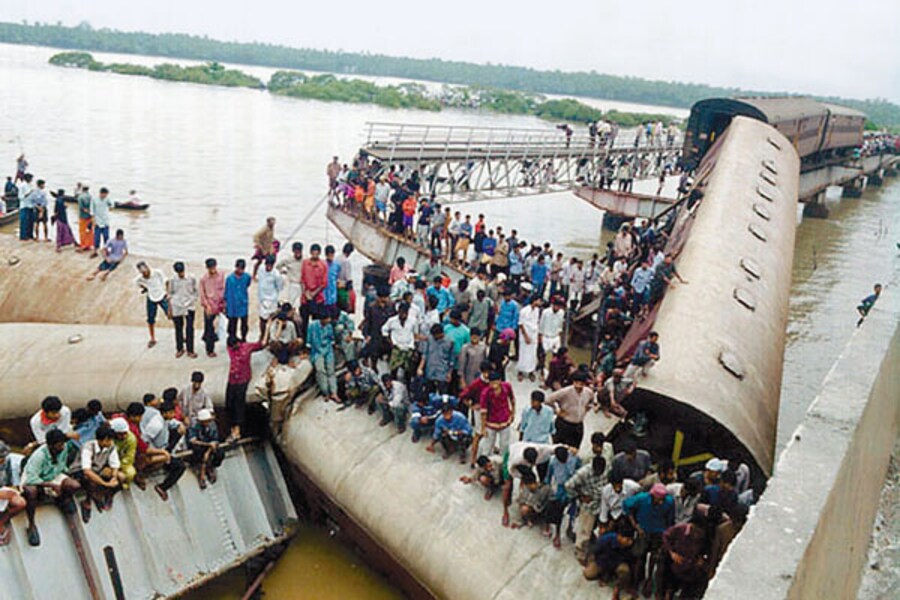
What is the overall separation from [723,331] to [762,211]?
19.8 ft

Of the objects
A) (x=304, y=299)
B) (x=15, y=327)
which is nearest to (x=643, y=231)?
(x=304, y=299)

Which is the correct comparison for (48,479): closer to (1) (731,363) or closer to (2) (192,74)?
(1) (731,363)

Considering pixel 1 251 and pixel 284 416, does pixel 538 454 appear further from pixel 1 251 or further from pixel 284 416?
pixel 1 251

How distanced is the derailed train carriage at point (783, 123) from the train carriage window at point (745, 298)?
1405cm

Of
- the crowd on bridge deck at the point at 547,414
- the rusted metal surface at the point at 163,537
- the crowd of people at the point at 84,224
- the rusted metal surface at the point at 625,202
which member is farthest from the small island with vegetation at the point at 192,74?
the rusted metal surface at the point at 163,537

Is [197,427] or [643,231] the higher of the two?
[643,231]

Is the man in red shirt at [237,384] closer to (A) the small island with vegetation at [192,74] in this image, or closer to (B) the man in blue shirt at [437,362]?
(B) the man in blue shirt at [437,362]

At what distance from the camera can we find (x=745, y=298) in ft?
35.7

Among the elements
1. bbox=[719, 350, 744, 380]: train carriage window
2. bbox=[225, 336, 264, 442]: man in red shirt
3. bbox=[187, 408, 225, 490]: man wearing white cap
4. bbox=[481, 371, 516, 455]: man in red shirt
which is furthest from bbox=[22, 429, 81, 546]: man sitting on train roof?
bbox=[719, 350, 744, 380]: train carriage window

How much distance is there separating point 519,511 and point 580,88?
179006 mm

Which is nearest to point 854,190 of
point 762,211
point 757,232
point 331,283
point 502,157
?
point 502,157

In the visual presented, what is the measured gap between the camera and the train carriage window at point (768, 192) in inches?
611

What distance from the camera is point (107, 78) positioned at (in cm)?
9044

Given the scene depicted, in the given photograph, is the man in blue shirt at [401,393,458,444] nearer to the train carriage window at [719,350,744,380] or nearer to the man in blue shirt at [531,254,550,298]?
the train carriage window at [719,350,744,380]
